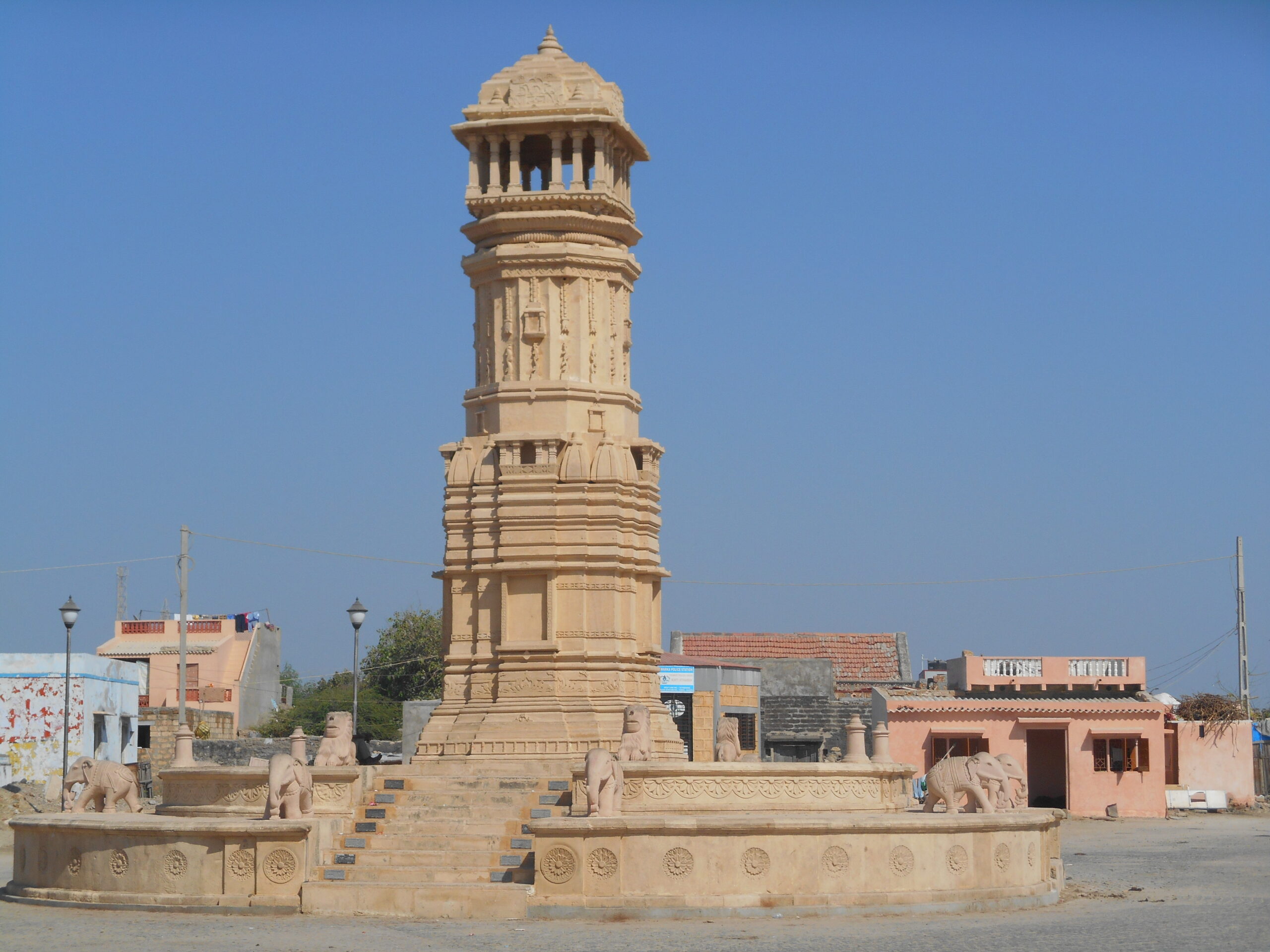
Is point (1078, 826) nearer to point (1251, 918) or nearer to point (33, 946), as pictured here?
point (1251, 918)

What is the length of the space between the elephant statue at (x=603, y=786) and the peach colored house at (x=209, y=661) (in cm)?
3565

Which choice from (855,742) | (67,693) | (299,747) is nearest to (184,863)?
(299,747)

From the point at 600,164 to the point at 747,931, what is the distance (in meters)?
12.4

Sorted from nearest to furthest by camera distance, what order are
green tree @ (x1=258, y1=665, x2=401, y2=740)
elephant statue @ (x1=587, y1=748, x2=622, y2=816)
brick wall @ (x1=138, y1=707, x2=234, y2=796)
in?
1. elephant statue @ (x1=587, y1=748, x2=622, y2=816)
2. brick wall @ (x1=138, y1=707, x2=234, y2=796)
3. green tree @ (x1=258, y1=665, x2=401, y2=740)

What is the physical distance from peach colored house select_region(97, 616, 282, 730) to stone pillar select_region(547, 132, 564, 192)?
3212 cm

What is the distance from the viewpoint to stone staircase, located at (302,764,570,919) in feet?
62.3

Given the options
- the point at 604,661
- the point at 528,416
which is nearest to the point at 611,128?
the point at 528,416

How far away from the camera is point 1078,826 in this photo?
37031 mm

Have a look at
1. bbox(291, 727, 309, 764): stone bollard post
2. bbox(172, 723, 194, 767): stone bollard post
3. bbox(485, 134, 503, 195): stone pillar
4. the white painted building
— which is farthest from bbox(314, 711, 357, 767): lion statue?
the white painted building

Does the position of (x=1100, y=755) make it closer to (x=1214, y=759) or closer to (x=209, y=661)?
(x=1214, y=759)

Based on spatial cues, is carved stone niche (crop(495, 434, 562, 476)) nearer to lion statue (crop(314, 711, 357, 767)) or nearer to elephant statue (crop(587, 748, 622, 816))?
lion statue (crop(314, 711, 357, 767))

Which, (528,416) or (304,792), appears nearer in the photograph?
(304,792)

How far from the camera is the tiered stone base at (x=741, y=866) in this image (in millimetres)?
18797

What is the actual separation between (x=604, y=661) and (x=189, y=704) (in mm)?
33878
